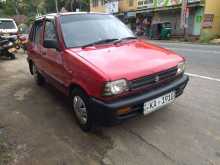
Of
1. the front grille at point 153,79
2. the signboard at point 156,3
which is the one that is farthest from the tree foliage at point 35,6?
the front grille at point 153,79

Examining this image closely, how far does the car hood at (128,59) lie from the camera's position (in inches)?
130

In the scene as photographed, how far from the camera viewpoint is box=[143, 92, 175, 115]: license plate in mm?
3467

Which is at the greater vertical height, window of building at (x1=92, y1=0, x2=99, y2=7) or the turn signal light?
window of building at (x1=92, y1=0, x2=99, y2=7)

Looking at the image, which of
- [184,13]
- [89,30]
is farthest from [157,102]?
[184,13]

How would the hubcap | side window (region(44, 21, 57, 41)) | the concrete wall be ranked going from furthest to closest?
the concrete wall, side window (region(44, 21, 57, 41)), the hubcap

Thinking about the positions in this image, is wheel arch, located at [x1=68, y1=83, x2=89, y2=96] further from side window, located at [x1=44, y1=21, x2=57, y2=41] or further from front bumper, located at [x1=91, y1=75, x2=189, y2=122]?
side window, located at [x1=44, y1=21, x2=57, y2=41]

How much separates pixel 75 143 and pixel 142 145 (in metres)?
0.96

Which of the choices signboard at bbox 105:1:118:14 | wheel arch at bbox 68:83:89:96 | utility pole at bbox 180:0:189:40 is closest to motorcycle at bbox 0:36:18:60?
wheel arch at bbox 68:83:89:96

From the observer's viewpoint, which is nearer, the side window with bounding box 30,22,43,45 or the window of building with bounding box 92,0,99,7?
the side window with bounding box 30,22,43,45

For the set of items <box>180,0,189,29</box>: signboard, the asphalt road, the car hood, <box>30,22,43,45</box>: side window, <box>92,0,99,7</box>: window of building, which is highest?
<box>92,0,99,7</box>: window of building

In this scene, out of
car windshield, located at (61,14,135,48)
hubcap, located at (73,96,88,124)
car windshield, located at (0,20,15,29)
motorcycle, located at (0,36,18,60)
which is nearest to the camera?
hubcap, located at (73,96,88,124)

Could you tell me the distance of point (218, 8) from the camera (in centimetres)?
2350

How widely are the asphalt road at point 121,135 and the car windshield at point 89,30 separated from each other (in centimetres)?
141

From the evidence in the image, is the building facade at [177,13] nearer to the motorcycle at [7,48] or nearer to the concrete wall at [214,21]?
the concrete wall at [214,21]
